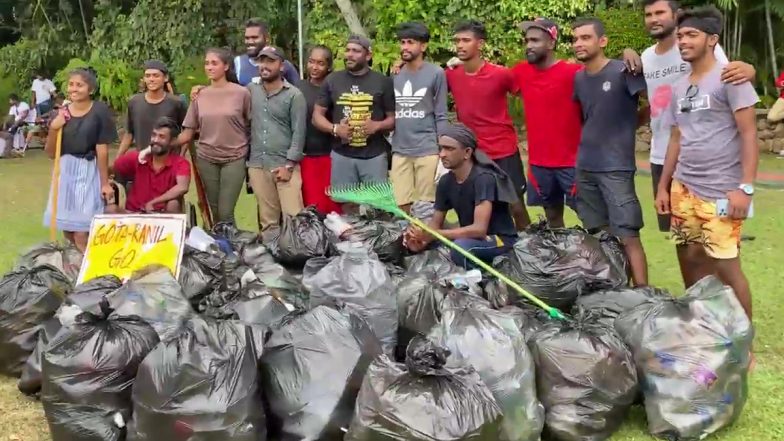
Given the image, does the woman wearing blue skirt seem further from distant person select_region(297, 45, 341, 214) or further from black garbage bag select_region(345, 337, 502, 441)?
black garbage bag select_region(345, 337, 502, 441)

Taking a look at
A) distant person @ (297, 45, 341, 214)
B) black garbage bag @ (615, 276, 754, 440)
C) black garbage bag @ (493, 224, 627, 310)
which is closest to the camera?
black garbage bag @ (615, 276, 754, 440)

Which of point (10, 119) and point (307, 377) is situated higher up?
point (307, 377)

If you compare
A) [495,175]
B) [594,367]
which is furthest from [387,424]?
[495,175]

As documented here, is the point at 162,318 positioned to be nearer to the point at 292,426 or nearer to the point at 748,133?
the point at 292,426

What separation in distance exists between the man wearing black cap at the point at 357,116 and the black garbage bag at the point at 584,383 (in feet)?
9.33

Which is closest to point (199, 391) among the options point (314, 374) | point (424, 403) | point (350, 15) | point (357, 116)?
point (314, 374)

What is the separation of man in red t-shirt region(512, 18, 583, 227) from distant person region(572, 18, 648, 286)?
0.90 feet

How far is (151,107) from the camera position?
6.29 meters

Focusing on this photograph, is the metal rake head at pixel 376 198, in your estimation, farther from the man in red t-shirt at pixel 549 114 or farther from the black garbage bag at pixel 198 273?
the man in red t-shirt at pixel 549 114

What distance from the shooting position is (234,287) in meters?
4.43

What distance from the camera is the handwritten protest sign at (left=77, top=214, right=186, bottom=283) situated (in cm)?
475

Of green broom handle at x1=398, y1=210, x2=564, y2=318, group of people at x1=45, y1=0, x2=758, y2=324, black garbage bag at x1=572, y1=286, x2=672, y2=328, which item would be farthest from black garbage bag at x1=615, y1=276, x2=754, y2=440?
group of people at x1=45, y1=0, x2=758, y2=324

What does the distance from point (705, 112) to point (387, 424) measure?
2211 mm

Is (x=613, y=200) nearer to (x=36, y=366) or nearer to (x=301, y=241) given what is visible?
(x=301, y=241)
